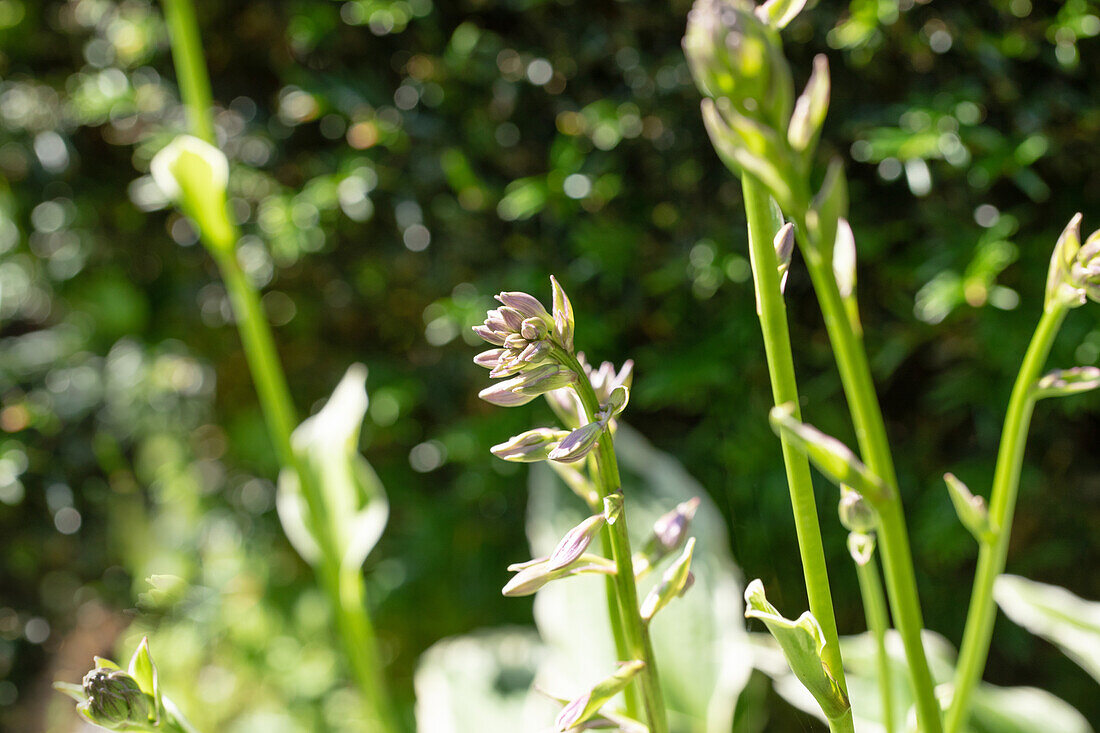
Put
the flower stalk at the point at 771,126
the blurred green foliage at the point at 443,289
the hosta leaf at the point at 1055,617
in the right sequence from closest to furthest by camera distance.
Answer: the flower stalk at the point at 771,126 → the hosta leaf at the point at 1055,617 → the blurred green foliage at the point at 443,289

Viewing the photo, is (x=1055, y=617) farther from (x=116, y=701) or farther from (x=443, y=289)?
(x=443, y=289)

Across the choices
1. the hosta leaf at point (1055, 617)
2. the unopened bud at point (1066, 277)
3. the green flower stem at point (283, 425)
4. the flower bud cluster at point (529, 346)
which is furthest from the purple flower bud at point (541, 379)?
the green flower stem at point (283, 425)

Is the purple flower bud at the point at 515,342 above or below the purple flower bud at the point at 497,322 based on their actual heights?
below

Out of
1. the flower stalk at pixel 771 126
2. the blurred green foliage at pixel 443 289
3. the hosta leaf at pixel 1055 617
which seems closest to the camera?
the flower stalk at pixel 771 126

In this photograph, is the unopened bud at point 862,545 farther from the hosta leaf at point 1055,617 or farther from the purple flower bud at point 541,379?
the hosta leaf at point 1055,617

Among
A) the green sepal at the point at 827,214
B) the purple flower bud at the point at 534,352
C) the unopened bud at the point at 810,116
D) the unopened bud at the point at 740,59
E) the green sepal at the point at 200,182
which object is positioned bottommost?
the purple flower bud at the point at 534,352

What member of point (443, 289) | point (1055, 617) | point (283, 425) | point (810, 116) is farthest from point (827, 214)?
point (443, 289)

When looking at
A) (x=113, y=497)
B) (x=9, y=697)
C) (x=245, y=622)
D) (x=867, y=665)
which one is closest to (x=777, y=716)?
(x=867, y=665)

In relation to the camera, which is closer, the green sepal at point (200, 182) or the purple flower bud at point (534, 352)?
the purple flower bud at point (534, 352)
